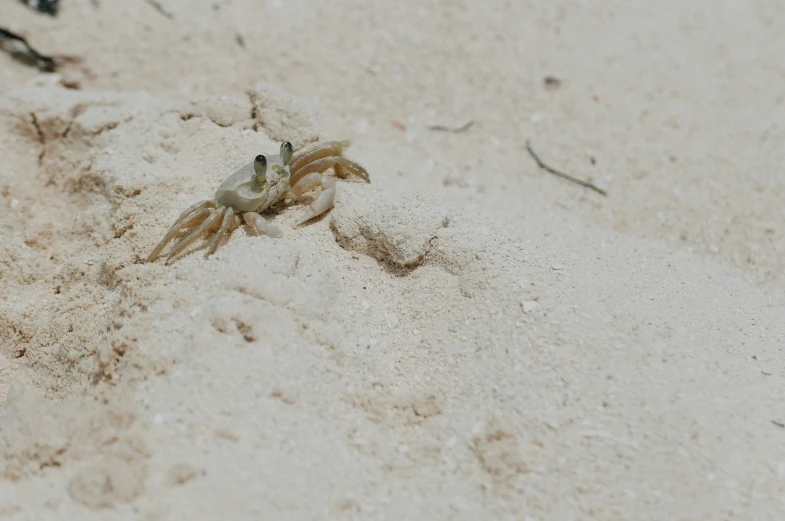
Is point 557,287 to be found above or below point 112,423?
above

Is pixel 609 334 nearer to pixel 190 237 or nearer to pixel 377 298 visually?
pixel 377 298

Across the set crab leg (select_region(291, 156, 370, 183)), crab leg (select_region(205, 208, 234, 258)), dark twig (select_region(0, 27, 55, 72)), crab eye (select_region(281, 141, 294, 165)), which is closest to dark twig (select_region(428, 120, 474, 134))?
crab leg (select_region(291, 156, 370, 183))

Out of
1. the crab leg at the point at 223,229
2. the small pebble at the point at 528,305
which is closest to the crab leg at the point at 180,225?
the crab leg at the point at 223,229

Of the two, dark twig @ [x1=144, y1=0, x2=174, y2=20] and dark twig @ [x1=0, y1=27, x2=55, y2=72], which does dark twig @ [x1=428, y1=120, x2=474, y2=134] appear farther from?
dark twig @ [x1=0, y1=27, x2=55, y2=72]

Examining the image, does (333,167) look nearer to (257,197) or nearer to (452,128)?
(257,197)

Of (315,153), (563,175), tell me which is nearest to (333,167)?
(315,153)

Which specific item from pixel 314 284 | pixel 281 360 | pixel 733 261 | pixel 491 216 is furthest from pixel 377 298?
pixel 733 261

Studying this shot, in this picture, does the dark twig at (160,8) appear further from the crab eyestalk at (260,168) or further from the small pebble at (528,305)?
the small pebble at (528,305)
